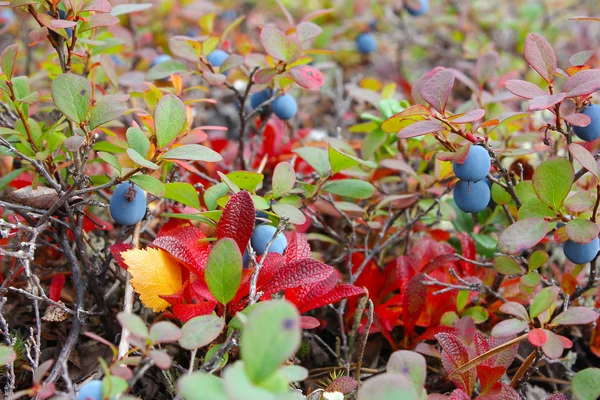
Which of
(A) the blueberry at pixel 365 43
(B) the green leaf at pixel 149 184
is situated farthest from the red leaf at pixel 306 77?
(A) the blueberry at pixel 365 43

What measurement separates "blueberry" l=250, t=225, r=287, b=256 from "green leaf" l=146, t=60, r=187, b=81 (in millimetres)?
571

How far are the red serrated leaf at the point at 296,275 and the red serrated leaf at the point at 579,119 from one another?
56cm

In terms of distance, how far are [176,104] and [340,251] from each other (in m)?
0.75

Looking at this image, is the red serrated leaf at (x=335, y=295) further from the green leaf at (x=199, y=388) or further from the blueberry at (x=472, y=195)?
the green leaf at (x=199, y=388)

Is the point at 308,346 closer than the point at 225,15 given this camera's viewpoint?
Yes

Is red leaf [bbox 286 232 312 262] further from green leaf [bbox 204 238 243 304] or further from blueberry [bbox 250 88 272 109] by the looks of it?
blueberry [bbox 250 88 272 109]

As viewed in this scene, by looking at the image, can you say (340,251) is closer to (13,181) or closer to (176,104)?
(176,104)

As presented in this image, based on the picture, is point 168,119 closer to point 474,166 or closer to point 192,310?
point 192,310

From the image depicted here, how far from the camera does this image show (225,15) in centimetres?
334

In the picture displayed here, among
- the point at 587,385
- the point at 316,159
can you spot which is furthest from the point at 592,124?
the point at 316,159

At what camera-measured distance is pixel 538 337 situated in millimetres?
1028

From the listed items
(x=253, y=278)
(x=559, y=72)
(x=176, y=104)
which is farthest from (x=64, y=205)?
(x=559, y=72)

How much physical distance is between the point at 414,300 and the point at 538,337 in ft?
1.24

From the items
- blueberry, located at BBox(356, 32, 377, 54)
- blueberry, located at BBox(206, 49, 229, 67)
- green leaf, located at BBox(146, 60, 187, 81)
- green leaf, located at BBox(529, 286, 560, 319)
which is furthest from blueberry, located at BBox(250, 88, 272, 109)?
blueberry, located at BBox(356, 32, 377, 54)
